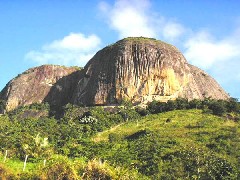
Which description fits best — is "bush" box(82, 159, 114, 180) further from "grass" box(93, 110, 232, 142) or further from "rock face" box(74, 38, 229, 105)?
"rock face" box(74, 38, 229, 105)

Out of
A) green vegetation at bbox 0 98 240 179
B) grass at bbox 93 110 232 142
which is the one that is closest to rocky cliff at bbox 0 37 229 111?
green vegetation at bbox 0 98 240 179

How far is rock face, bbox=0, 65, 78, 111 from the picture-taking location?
4385 inches

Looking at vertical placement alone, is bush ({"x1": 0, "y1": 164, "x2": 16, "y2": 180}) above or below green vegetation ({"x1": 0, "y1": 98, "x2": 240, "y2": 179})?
below

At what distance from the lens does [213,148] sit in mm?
57594

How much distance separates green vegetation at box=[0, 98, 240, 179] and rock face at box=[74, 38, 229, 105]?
566 centimetres

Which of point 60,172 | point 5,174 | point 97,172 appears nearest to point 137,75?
point 5,174

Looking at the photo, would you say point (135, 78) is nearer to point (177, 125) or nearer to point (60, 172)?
point (177, 125)

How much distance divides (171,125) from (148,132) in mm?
5233

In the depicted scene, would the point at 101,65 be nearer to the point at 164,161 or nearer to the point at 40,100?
the point at 40,100

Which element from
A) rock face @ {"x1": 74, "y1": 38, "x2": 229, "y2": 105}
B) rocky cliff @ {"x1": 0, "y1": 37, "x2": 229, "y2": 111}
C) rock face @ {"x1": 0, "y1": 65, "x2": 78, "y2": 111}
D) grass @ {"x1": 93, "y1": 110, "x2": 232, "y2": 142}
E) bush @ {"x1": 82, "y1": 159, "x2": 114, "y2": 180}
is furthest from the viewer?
rock face @ {"x1": 0, "y1": 65, "x2": 78, "y2": 111}

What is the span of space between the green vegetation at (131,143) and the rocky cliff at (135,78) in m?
5.97

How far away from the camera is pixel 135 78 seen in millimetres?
94562

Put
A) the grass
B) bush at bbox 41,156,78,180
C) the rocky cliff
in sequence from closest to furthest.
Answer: bush at bbox 41,156,78,180 < the grass < the rocky cliff

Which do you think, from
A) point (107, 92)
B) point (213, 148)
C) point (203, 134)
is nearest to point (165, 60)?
point (107, 92)
